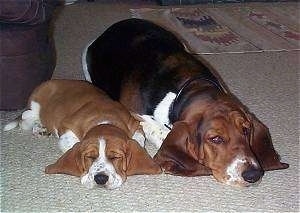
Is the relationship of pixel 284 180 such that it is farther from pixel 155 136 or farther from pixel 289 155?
pixel 155 136

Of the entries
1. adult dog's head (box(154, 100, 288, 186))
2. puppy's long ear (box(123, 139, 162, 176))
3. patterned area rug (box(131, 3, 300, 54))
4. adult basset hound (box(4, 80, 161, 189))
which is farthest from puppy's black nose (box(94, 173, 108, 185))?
patterned area rug (box(131, 3, 300, 54))

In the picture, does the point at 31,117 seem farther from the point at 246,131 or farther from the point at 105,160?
the point at 246,131

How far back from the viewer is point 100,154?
1.92 metres

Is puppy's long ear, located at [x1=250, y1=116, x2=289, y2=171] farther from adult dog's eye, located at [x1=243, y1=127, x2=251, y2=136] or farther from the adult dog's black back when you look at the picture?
the adult dog's black back

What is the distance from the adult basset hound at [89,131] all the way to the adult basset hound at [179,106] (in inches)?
4.3

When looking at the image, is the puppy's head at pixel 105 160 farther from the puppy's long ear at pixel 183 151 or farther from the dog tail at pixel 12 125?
the dog tail at pixel 12 125

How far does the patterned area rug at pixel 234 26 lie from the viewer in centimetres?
379

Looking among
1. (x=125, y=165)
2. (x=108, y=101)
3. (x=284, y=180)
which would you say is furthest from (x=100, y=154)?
(x=284, y=180)

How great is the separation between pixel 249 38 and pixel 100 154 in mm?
2319

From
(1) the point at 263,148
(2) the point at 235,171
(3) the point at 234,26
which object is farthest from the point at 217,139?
(3) the point at 234,26

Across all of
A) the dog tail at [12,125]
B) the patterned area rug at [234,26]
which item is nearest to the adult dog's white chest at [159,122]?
the dog tail at [12,125]

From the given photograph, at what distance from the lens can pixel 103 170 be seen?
191 cm

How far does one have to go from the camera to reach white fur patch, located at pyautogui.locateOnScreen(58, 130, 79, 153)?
2166 millimetres

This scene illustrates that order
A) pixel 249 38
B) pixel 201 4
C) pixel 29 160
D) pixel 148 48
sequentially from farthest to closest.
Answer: pixel 201 4, pixel 249 38, pixel 148 48, pixel 29 160
